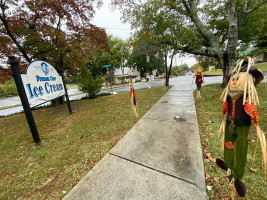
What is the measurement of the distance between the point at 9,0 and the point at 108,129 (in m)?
7.47

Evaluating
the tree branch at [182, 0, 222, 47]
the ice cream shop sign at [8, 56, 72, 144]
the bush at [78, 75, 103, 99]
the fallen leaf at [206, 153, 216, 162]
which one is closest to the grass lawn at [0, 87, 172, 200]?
the ice cream shop sign at [8, 56, 72, 144]

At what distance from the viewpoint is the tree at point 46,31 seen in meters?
5.01

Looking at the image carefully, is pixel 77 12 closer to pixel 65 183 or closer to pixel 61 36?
pixel 61 36

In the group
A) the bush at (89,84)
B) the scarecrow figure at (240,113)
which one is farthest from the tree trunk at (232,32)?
the bush at (89,84)

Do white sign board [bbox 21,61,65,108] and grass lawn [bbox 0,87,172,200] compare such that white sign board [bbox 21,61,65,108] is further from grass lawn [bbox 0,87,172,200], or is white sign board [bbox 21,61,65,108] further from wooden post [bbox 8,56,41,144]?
grass lawn [bbox 0,87,172,200]

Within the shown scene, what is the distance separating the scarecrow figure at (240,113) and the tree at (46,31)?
670cm

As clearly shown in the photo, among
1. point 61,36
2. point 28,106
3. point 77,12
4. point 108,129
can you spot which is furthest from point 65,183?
point 77,12

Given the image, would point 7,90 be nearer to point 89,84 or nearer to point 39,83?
point 89,84

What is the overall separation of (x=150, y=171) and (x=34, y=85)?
3836 millimetres

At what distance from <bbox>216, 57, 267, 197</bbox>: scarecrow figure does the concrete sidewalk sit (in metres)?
0.57

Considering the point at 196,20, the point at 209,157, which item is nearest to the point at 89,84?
the point at 196,20

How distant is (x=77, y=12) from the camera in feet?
18.6

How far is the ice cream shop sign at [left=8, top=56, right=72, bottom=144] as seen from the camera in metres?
2.73

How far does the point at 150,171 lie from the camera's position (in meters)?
1.82
